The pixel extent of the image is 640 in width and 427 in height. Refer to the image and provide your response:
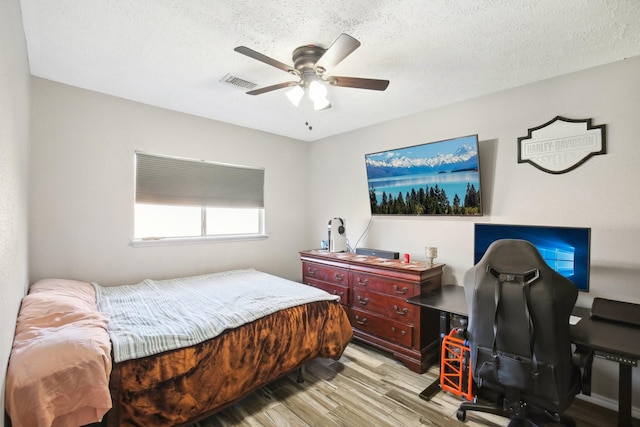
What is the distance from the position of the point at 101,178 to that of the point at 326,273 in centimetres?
258

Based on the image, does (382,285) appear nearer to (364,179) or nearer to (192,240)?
(364,179)

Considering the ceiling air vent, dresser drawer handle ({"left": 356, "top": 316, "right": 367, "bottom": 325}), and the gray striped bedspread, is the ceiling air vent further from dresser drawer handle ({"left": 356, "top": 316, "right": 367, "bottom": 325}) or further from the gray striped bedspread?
dresser drawer handle ({"left": 356, "top": 316, "right": 367, "bottom": 325})

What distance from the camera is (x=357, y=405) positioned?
2162 mm

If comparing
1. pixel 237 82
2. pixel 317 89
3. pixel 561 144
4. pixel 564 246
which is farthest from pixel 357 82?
pixel 564 246

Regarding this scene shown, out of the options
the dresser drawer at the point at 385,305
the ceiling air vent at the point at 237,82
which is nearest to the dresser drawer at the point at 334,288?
the dresser drawer at the point at 385,305

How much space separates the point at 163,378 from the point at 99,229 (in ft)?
6.13

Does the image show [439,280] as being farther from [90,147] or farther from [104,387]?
[90,147]

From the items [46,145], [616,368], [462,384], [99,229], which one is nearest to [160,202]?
[99,229]

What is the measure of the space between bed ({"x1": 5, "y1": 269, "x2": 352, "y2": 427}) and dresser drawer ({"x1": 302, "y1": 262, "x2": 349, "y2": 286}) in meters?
0.67

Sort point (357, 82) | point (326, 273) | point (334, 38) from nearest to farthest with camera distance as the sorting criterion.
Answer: point (334, 38) → point (357, 82) → point (326, 273)

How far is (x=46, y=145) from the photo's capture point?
2.56 meters

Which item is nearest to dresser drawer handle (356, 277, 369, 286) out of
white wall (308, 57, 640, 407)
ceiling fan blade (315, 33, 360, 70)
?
white wall (308, 57, 640, 407)

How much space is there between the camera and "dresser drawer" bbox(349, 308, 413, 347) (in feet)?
8.95

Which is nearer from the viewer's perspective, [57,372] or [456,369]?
[57,372]
